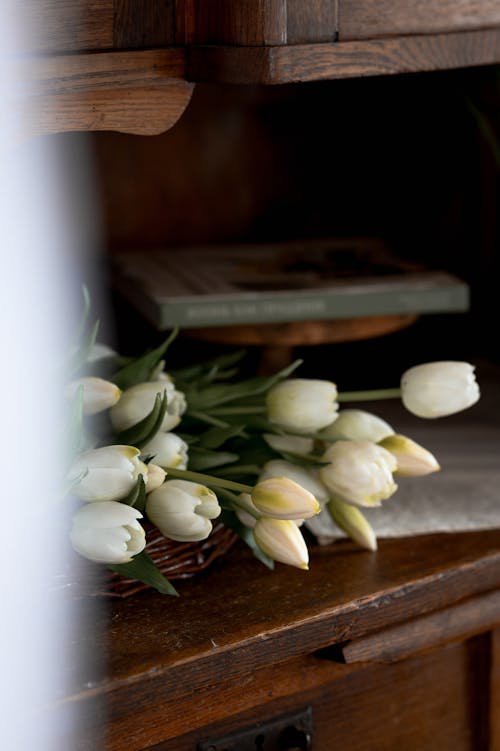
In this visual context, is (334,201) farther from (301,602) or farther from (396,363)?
(301,602)

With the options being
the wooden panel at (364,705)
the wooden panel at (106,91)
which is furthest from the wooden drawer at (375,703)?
the wooden panel at (106,91)

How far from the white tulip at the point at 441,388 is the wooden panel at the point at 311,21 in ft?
0.78

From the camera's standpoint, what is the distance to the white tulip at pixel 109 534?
1.96 feet

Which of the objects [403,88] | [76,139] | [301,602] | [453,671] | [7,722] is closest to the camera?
[7,722]

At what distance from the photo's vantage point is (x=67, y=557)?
63cm

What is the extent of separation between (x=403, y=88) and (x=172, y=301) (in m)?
0.48

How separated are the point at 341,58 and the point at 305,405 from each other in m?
0.23

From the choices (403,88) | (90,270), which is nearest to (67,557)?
(90,270)

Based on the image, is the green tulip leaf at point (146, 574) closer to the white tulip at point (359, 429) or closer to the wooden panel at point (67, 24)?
the white tulip at point (359, 429)

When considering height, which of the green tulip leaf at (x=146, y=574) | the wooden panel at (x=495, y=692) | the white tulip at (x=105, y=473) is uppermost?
the white tulip at (x=105, y=473)

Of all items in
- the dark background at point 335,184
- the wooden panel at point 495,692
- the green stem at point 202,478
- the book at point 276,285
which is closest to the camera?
the green stem at point 202,478

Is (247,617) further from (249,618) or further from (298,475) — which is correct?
(298,475)

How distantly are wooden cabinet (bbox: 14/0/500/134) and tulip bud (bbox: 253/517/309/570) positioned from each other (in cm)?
27

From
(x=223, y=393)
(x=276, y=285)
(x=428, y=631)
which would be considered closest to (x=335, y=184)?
(x=276, y=285)
